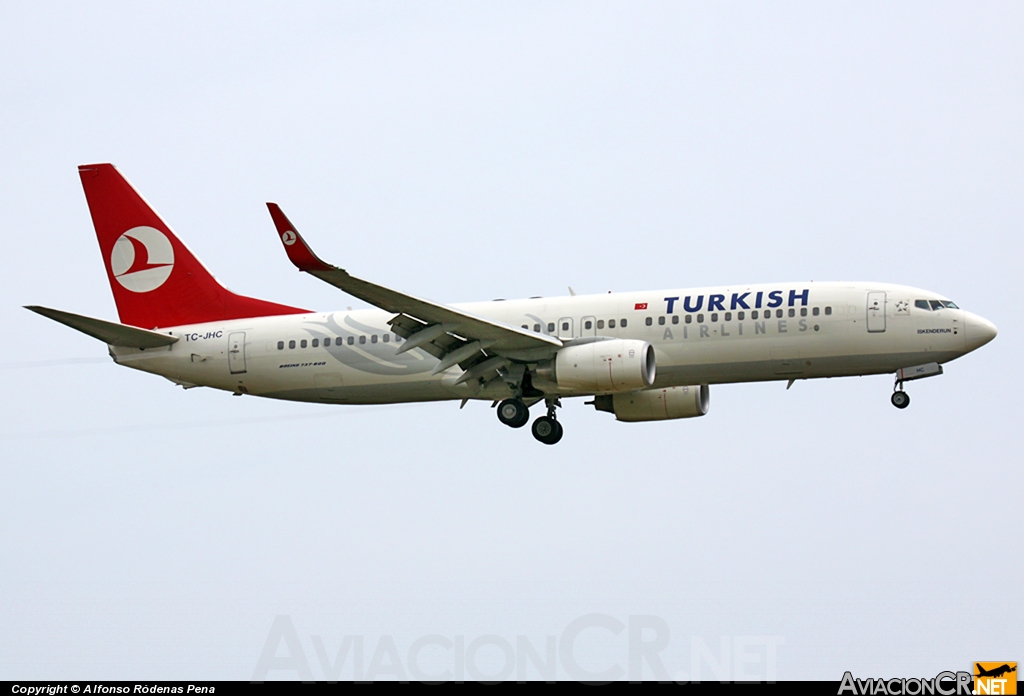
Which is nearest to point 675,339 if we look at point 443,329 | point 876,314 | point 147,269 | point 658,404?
point 658,404

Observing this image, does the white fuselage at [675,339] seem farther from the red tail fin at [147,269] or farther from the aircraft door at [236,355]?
the red tail fin at [147,269]

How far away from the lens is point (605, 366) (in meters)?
40.9

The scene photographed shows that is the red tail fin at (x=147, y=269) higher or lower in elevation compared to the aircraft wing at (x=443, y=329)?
higher

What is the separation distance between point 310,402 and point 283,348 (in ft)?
5.85

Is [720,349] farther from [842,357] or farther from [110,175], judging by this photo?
[110,175]

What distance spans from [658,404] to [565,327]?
460 cm

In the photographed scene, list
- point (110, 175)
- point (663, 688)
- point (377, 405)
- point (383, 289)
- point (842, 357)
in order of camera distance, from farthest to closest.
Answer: point (110, 175), point (377, 405), point (842, 357), point (383, 289), point (663, 688)

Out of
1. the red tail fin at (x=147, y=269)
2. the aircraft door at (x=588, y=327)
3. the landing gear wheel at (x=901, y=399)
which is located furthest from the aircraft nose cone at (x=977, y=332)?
the red tail fin at (x=147, y=269)

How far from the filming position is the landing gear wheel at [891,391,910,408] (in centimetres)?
4234

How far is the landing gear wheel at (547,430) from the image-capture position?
4475 centimetres

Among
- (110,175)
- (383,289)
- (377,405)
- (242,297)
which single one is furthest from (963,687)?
(110,175)

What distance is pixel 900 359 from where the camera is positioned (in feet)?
137

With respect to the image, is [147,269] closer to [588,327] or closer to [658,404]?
[588,327]

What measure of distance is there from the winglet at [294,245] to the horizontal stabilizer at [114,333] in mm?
8237
